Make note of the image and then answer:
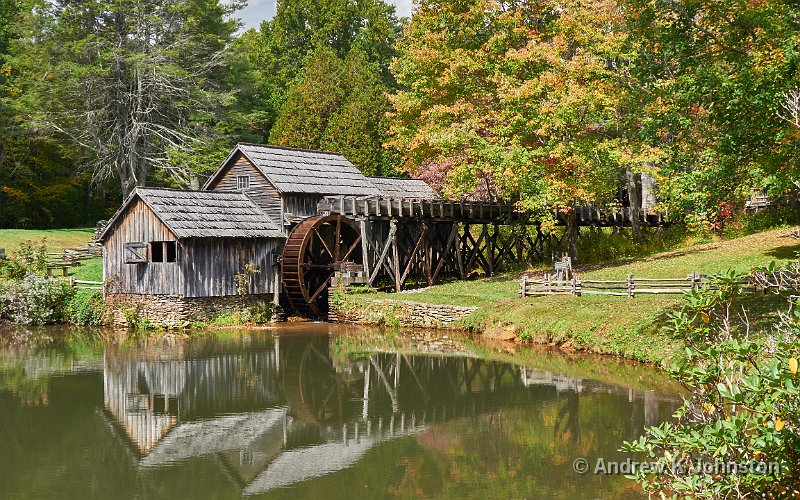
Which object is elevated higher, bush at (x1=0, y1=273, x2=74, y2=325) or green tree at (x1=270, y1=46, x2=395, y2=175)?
green tree at (x1=270, y1=46, x2=395, y2=175)

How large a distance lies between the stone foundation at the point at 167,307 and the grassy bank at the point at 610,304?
6637 millimetres

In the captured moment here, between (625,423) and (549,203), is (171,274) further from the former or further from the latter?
(625,423)

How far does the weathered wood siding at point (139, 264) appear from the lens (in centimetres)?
2977

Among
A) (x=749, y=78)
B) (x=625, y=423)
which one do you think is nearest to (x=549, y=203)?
(x=749, y=78)

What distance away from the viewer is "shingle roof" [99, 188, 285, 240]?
96.7 feet

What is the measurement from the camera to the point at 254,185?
3378 centimetres

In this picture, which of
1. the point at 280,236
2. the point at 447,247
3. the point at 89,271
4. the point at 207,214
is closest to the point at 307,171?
the point at 280,236

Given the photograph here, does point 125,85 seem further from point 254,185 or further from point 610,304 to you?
point 610,304

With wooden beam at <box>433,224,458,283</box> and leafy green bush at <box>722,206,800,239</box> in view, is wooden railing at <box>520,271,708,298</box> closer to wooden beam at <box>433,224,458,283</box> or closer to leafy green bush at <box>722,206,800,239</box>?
wooden beam at <box>433,224,458,283</box>

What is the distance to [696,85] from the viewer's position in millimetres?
19734

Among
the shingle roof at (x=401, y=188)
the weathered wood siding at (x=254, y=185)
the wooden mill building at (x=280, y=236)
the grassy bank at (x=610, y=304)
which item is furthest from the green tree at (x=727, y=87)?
the shingle roof at (x=401, y=188)

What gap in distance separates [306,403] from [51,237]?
109 ft

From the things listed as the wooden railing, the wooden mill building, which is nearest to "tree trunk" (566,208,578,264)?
the wooden mill building

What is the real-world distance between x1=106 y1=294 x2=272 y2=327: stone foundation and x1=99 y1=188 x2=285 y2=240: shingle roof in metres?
2.58
